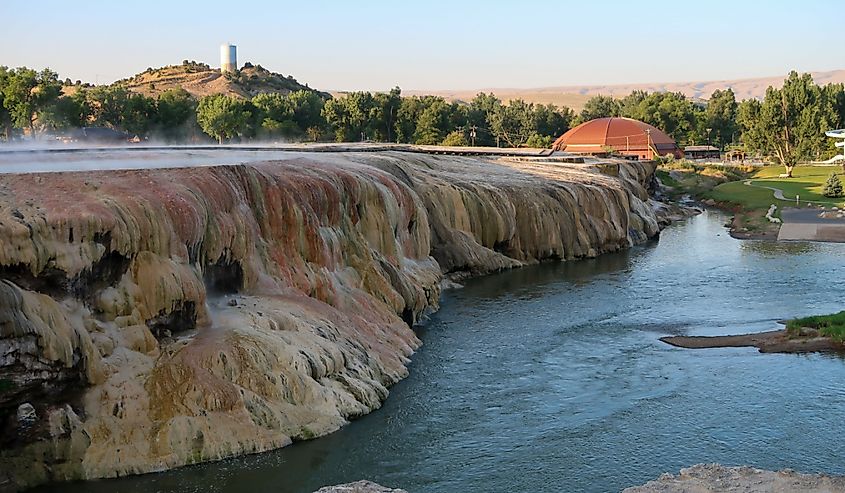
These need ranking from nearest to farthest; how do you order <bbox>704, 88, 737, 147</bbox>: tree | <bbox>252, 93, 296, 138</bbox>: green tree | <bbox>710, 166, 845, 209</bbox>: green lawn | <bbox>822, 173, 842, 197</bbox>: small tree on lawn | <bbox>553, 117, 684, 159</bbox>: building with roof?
<bbox>710, 166, 845, 209</bbox>: green lawn
<bbox>822, 173, 842, 197</bbox>: small tree on lawn
<bbox>252, 93, 296, 138</bbox>: green tree
<bbox>553, 117, 684, 159</bbox>: building with roof
<bbox>704, 88, 737, 147</bbox>: tree

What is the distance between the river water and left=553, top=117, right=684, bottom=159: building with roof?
75.8 metres

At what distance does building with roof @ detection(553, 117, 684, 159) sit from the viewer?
119500 millimetres

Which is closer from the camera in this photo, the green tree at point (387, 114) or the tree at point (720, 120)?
the green tree at point (387, 114)

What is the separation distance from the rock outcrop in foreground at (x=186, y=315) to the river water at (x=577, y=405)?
3.28 feet

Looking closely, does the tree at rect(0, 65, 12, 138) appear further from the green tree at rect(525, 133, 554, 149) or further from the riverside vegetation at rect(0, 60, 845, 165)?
the green tree at rect(525, 133, 554, 149)

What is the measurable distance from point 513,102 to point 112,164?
112 m

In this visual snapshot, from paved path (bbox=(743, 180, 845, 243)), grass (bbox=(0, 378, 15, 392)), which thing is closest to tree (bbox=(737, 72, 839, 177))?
paved path (bbox=(743, 180, 845, 243))

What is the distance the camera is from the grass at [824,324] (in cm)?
3384

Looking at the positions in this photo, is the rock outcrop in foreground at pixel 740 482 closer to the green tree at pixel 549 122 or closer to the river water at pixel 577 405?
the river water at pixel 577 405

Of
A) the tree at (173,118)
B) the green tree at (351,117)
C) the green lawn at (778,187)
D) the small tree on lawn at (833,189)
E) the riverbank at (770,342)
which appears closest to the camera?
the riverbank at (770,342)

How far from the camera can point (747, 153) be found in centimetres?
14050

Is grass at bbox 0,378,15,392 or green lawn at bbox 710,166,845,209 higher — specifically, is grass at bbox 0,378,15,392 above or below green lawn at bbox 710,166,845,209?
above

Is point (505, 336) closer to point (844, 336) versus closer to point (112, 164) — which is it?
point (844, 336)

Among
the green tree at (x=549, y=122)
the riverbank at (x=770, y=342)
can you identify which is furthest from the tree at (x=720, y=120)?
the riverbank at (x=770, y=342)
